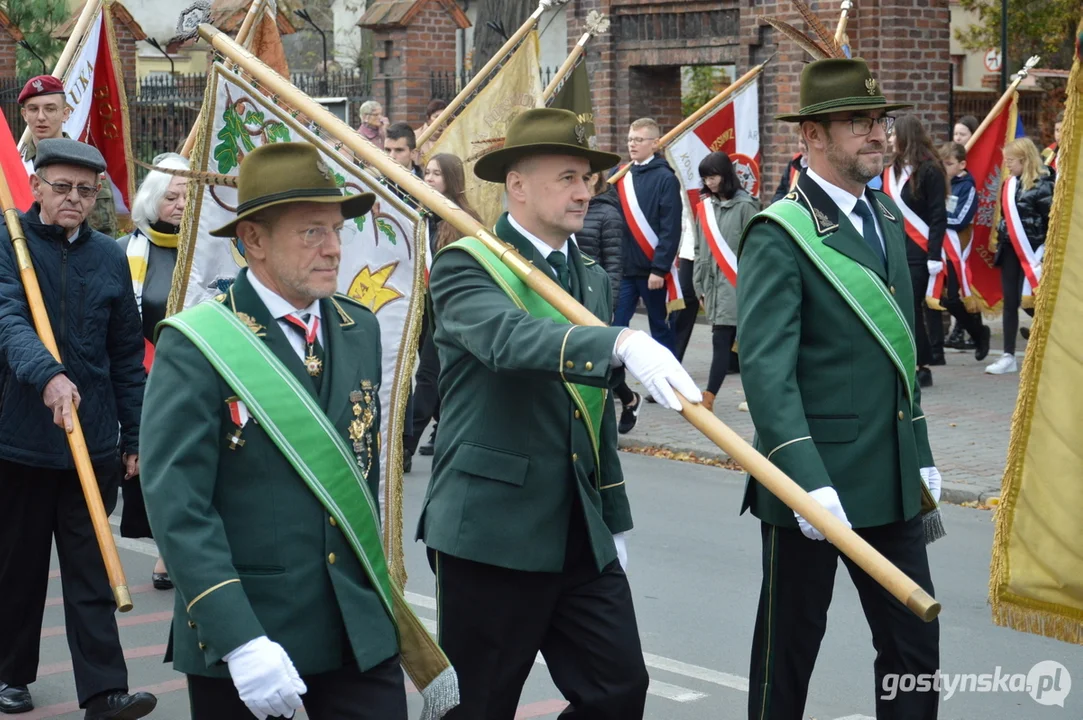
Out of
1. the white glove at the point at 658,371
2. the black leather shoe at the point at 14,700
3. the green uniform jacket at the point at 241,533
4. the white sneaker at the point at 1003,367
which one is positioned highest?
the white glove at the point at 658,371

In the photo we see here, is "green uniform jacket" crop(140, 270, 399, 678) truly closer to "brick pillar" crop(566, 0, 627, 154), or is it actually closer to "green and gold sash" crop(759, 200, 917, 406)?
"green and gold sash" crop(759, 200, 917, 406)

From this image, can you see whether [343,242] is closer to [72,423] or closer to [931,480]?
[72,423]

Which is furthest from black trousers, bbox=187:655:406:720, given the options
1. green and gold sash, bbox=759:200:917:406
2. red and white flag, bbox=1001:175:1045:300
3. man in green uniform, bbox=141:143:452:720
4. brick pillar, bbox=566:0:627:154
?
brick pillar, bbox=566:0:627:154

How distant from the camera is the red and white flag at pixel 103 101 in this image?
8727mm

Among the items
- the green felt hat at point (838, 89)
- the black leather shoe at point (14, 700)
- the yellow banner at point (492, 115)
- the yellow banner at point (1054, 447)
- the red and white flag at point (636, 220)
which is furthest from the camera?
the red and white flag at point (636, 220)

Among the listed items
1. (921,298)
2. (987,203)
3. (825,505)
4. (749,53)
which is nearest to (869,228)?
(825,505)

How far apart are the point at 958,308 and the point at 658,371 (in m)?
10.8

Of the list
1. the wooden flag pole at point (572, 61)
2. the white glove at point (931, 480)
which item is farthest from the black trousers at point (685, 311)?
the white glove at point (931, 480)

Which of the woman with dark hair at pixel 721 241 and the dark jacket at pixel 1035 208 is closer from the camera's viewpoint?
the woman with dark hair at pixel 721 241

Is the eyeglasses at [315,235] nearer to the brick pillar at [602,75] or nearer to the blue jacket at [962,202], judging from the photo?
the blue jacket at [962,202]

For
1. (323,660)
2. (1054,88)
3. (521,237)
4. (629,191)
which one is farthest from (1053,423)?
(1054,88)

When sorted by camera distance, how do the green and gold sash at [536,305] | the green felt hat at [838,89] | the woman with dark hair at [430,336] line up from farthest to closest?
the woman with dark hair at [430,336] → the green felt hat at [838,89] → the green and gold sash at [536,305]

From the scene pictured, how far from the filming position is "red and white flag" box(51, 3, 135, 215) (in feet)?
28.6

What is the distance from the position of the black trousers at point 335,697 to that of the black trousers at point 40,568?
2186 mm
